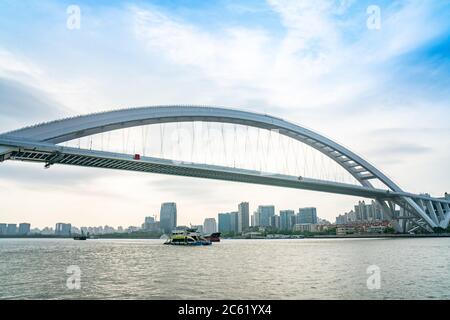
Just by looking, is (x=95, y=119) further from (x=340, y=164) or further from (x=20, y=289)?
(x=340, y=164)

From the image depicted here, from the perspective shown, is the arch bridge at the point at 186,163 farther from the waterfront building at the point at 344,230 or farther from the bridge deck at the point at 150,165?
the waterfront building at the point at 344,230

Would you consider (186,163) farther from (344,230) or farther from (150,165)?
(344,230)

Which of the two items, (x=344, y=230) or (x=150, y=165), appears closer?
(x=150, y=165)

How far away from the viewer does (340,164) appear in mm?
Answer: 65062

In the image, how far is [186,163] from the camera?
43375mm

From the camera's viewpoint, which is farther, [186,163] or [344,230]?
[344,230]

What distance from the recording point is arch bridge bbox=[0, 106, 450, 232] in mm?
34062

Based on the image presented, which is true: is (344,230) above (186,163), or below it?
below

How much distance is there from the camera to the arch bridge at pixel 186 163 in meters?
34.1

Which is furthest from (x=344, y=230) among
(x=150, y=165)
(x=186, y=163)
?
(x=150, y=165)

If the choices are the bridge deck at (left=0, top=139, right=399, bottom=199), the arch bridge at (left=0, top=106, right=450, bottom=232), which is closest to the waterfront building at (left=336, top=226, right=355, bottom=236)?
the arch bridge at (left=0, top=106, right=450, bottom=232)
